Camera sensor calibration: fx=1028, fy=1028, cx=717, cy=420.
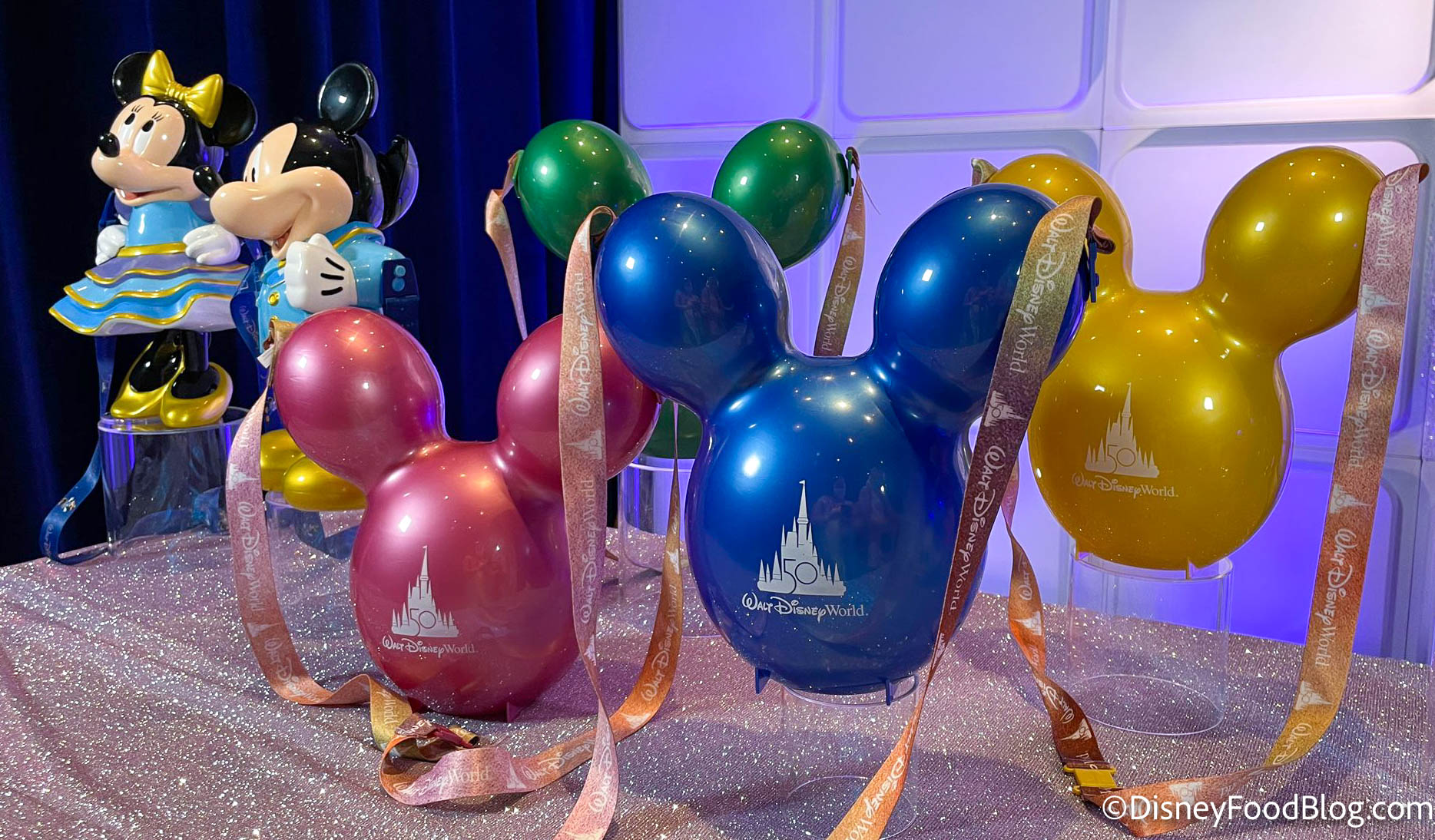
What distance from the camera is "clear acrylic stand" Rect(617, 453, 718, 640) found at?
102 centimetres

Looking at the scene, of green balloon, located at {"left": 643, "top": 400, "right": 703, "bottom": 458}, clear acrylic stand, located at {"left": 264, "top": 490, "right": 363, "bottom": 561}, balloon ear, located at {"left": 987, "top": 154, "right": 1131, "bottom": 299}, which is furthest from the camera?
clear acrylic stand, located at {"left": 264, "top": 490, "right": 363, "bottom": 561}

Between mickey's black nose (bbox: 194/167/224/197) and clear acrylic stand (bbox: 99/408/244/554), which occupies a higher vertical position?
mickey's black nose (bbox: 194/167/224/197)

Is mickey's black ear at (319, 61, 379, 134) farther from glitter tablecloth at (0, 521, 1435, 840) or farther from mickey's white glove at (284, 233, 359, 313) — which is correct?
glitter tablecloth at (0, 521, 1435, 840)

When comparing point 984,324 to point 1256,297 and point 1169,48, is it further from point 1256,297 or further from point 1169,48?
point 1169,48

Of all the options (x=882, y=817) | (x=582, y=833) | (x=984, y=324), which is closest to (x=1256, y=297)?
(x=984, y=324)

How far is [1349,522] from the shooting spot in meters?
0.66

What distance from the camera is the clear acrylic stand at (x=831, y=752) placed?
0.63 m

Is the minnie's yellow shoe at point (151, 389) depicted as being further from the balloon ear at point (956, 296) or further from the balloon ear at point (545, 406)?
the balloon ear at point (956, 296)

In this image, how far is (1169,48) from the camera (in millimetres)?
1700

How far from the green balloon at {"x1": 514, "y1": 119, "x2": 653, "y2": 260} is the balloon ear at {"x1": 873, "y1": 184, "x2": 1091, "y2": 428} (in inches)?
14.2

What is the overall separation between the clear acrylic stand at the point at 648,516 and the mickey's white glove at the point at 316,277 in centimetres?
31

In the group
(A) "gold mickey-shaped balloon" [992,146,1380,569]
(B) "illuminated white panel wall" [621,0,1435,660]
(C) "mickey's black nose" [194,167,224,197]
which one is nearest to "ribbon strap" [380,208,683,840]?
(A) "gold mickey-shaped balloon" [992,146,1380,569]

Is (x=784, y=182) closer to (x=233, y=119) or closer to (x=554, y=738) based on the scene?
(x=554, y=738)

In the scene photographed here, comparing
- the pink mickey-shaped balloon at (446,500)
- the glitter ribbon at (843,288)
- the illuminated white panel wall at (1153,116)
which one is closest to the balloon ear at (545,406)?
the pink mickey-shaped balloon at (446,500)
